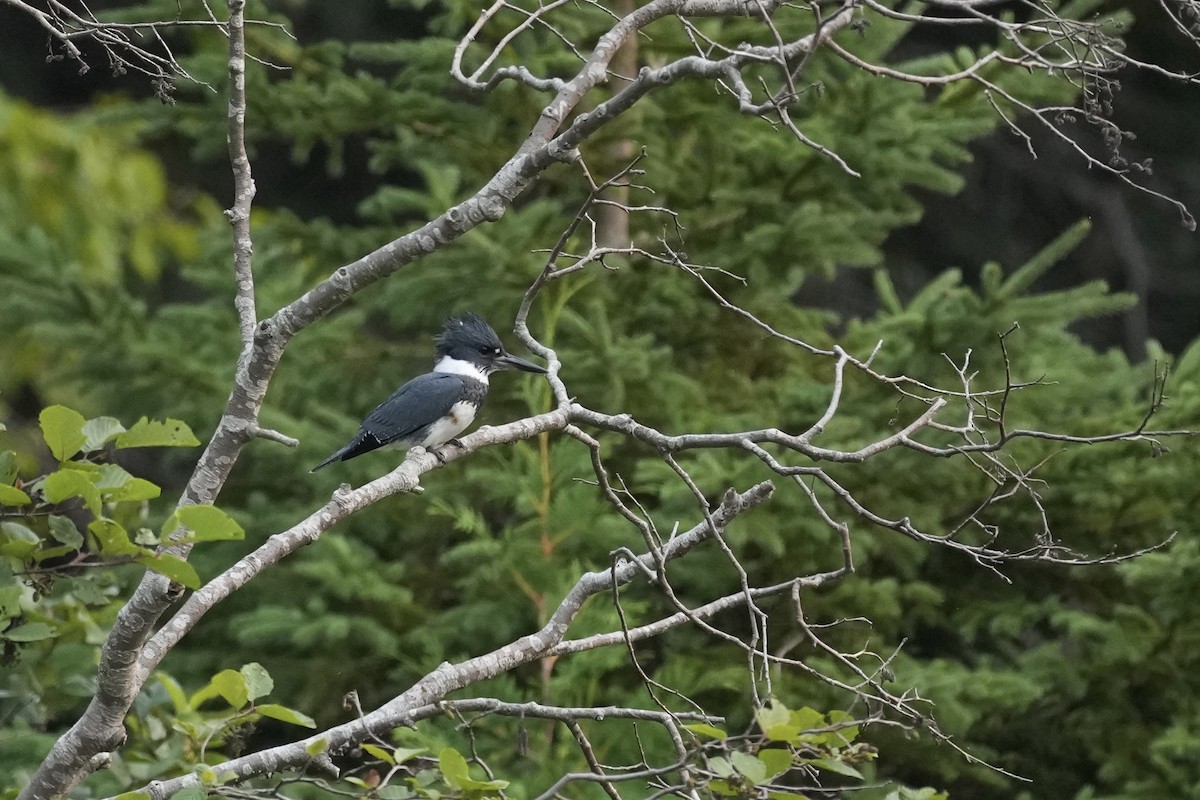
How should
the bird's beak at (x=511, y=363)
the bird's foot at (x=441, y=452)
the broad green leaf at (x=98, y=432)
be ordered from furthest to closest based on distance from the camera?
the bird's beak at (x=511, y=363) < the bird's foot at (x=441, y=452) < the broad green leaf at (x=98, y=432)

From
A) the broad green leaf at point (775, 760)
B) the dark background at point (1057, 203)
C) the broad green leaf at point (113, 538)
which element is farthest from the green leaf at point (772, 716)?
the dark background at point (1057, 203)

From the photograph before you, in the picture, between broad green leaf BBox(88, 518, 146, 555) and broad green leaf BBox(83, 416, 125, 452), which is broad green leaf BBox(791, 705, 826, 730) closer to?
broad green leaf BBox(88, 518, 146, 555)

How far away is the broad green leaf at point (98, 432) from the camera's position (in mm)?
1929

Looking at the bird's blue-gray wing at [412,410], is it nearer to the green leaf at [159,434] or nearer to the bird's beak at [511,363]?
the bird's beak at [511,363]

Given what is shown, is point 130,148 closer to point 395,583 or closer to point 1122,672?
point 395,583

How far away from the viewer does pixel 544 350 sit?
2.55 metres

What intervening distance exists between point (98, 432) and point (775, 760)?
3.33 feet

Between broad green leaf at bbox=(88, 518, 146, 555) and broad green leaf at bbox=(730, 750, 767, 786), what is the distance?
730 millimetres

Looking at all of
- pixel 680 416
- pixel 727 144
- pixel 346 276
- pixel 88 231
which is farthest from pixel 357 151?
pixel 346 276

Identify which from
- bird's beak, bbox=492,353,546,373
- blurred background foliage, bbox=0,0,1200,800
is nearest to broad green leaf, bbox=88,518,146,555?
blurred background foliage, bbox=0,0,1200,800

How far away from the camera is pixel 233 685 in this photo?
79.0 inches

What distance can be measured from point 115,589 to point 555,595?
4.64ft

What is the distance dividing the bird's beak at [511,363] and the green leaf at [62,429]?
7.05 feet

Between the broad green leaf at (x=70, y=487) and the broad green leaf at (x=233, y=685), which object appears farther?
the broad green leaf at (x=233, y=685)
